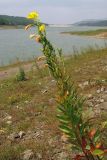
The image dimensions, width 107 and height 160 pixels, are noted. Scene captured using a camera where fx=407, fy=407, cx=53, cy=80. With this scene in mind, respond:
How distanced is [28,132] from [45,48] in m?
4.52

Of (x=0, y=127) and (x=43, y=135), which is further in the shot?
(x=0, y=127)

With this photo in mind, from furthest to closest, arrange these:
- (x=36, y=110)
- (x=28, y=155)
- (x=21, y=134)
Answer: (x=36, y=110)
(x=21, y=134)
(x=28, y=155)

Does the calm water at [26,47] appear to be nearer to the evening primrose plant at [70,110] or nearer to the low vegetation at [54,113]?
the low vegetation at [54,113]

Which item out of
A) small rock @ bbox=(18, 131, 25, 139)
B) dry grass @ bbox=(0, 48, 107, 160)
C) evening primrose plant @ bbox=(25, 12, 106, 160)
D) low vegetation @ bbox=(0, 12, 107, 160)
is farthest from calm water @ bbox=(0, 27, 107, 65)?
evening primrose plant @ bbox=(25, 12, 106, 160)

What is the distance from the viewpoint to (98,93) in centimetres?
1132

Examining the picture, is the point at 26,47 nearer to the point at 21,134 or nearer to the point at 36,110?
the point at 36,110

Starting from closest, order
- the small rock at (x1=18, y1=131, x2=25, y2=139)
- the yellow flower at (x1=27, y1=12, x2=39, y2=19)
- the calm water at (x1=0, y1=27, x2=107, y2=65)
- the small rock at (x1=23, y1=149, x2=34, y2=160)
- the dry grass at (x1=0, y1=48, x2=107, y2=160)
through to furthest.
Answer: the yellow flower at (x1=27, y1=12, x2=39, y2=19) < the small rock at (x1=23, y1=149, x2=34, y2=160) < the dry grass at (x1=0, y1=48, x2=107, y2=160) < the small rock at (x1=18, y1=131, x2=25, y2=139) < the calm water at (x1=0, y1=27, x2=107, y2=65)

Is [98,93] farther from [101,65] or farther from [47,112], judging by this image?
[101,65]

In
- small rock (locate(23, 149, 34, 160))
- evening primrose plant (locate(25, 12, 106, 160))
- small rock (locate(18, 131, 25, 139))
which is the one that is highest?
evening primrose plant (locate(25, 12, 106, 160))

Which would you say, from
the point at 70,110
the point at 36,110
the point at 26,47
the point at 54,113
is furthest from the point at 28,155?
the point at 26,47

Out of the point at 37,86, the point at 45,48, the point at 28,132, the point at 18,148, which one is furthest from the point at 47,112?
the point at 45,48

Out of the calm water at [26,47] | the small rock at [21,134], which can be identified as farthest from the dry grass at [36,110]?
the calm water at [26,47]

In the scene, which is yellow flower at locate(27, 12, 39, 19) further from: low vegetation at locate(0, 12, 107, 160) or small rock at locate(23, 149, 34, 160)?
small rock at locate(23, 149, 34, 160)

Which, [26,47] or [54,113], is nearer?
[54,113]
